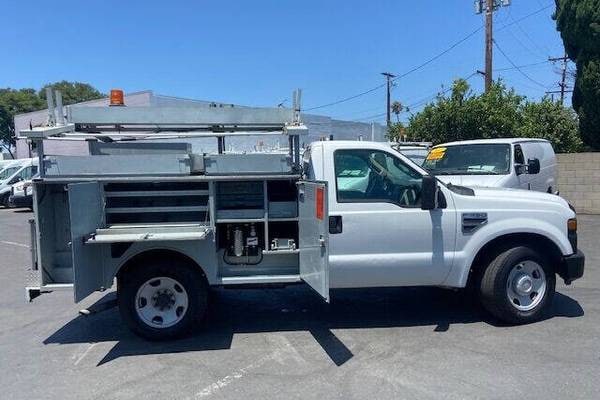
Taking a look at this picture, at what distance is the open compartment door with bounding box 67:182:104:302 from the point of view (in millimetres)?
5117

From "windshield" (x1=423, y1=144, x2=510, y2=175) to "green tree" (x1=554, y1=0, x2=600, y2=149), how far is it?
7721 millimetres

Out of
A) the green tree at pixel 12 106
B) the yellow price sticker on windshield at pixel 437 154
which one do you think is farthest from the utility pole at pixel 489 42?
the green tree at pixel 12 106

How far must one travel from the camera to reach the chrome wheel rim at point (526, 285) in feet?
19.9

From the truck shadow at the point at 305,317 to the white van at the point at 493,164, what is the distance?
13.2 feet

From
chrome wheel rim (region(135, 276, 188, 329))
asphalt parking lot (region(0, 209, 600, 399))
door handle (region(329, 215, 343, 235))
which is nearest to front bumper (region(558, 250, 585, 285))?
asphalt parking lot (region(0, 209, 600, 399))

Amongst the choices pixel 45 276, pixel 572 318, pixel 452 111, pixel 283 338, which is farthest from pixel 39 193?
pixel 452 111

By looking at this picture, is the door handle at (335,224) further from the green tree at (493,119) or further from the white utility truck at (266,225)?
the green tree at (493,119)

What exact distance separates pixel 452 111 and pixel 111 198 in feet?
54.3

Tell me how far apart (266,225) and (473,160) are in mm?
7176

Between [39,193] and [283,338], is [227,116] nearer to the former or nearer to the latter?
[39,193]

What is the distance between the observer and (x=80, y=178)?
18.1 ft

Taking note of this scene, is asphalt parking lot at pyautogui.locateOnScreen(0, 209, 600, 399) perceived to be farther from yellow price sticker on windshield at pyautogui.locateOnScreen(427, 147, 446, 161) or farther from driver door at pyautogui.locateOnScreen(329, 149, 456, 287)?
yellow price sticker on windshield at pyautogui.locateOnScreen(427, 147, 446, 161)

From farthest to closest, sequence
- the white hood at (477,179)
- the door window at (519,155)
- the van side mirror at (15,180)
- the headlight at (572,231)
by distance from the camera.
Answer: the van side mirror at (15,180) < the door window at (519,155) < the white hood at (477,179) < the headlight at (572,231)

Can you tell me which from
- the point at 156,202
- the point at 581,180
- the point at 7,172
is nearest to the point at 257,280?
the point at 156,202
